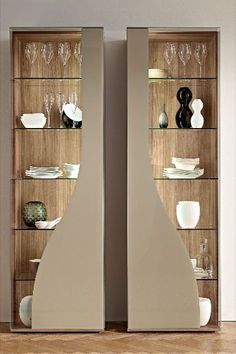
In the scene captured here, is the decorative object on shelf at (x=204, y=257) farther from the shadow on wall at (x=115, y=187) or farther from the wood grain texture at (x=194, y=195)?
the shadow on wall at (x=115, y=187)

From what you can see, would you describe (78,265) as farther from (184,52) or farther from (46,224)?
(184,52)

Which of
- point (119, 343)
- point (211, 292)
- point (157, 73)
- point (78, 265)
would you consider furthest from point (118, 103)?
point (119, 343)

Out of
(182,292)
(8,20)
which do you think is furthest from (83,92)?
(182,292)

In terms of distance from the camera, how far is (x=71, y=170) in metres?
6.23

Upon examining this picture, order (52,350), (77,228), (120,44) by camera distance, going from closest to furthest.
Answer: (52,350)
(77,228)
(120,44)

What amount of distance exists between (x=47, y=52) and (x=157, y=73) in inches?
33.5

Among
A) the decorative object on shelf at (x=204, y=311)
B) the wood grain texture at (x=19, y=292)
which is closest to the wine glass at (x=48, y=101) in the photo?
the wood grain texture at (x=19, y=292)

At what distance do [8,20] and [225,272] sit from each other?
2.65 meters

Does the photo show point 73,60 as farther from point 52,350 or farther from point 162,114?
point 52,350

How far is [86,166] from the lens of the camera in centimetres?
615

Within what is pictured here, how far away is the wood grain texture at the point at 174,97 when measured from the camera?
20.5 feet

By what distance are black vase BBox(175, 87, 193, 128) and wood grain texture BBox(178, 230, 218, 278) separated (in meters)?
0.81

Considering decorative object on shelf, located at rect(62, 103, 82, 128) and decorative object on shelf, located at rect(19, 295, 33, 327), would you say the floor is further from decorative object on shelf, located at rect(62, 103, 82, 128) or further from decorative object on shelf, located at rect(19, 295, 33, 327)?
decorative object on shelf, located at rect(62, 103, 82, 128)

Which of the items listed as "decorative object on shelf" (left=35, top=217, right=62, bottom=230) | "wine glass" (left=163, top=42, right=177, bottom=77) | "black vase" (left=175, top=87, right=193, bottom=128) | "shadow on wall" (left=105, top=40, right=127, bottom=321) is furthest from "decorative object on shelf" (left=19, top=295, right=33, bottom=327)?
"wine glass" (left=163, top=42, right=177, bottom=77)
